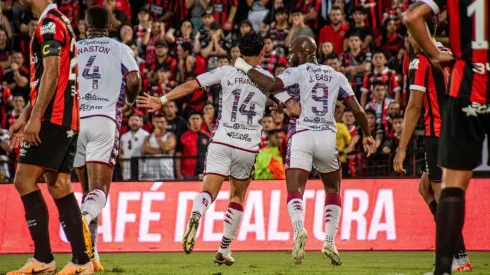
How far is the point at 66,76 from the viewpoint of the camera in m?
7.97

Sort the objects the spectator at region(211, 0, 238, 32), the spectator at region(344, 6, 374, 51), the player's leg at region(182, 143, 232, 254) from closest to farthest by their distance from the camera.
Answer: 1. the player's leg at region(182, 143, 232, 254)
2. the spectator at region(344, 6, 374, 51)
3. the spectator at region(211, 0, 238, 32)

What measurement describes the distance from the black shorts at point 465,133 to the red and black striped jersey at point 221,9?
1455cm

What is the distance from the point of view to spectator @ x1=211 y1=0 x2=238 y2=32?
2052 centimetres

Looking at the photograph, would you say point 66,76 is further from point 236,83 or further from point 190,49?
point 190,49

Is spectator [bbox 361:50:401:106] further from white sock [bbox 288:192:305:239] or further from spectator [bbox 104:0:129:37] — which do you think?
white sock [bbox 288:192:305:239]

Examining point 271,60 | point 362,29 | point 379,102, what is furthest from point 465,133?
point 362,29

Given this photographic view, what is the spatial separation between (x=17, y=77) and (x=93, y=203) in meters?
10.5

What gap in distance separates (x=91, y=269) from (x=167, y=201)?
6.53m

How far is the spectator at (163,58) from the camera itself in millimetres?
19375

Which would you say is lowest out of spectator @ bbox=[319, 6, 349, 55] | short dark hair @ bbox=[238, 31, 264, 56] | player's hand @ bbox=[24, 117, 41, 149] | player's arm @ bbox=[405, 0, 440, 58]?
player's hand @ bbox=[24, 117, 41, 149]

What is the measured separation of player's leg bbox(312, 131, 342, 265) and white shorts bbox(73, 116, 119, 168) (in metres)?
2.33

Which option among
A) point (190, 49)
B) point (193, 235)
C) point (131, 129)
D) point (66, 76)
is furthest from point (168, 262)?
point (190, 49)

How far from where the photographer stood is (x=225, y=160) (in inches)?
405

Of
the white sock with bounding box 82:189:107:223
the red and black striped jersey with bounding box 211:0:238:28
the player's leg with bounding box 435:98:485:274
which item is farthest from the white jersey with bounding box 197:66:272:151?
the red and black striped jersey with bounding box 211:0:238:28
